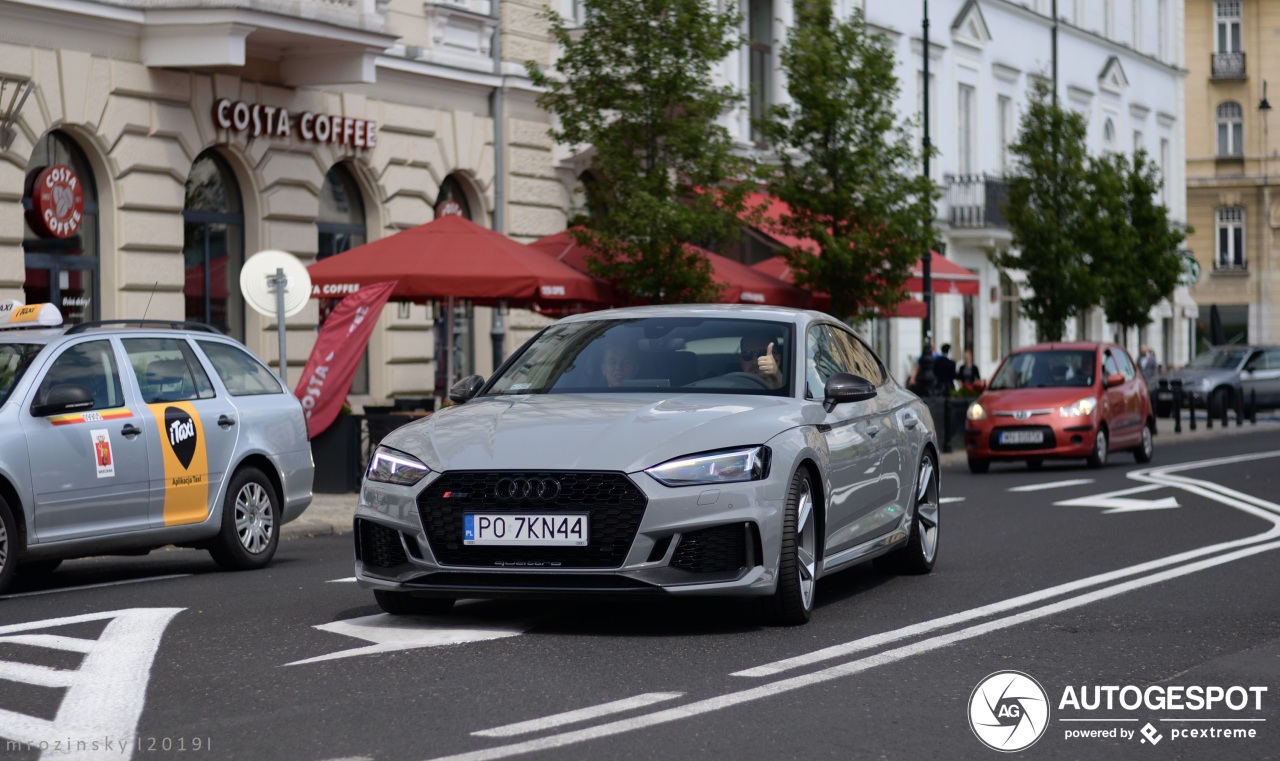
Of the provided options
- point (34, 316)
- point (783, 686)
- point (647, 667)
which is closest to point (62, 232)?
point (34, 316)

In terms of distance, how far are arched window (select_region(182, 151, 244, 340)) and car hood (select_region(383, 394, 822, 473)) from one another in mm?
14636

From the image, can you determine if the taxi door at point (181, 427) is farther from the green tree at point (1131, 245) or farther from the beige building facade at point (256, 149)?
the green tree at point (1131, 245)

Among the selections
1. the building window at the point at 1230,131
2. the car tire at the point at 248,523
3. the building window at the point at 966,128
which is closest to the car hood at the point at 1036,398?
the car tire at the point at 248,523

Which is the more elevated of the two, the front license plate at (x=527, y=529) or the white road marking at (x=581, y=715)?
the front license plate at (x=527, y=529)

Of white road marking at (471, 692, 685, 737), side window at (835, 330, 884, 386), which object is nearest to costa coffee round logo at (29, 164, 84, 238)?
side window at (835, 330, 884, 386)

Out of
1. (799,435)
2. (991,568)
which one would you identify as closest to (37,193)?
(991,568)

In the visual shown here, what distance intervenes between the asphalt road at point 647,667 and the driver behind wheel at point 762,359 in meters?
1.11

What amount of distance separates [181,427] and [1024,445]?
14.4m

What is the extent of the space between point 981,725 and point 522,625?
2.75m

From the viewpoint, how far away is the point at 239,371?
13359mm

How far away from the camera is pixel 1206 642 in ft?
28.2

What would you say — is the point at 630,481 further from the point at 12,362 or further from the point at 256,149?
the point at 256,149

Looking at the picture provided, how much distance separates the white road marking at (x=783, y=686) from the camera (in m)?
6.11

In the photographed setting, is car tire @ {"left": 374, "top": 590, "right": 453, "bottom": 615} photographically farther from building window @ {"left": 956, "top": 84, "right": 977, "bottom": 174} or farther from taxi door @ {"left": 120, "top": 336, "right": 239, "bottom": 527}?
building window @ {"left": 956, "top": 84, "right": 977, "bottom": 174}
